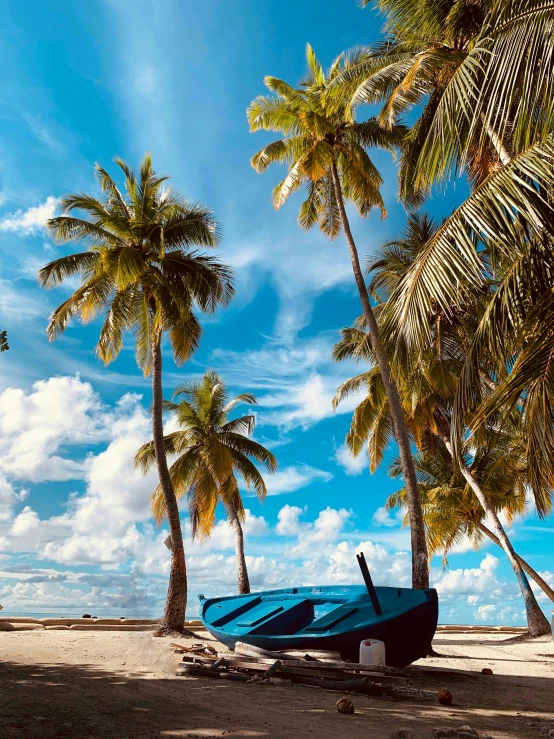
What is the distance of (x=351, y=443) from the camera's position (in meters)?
20.1

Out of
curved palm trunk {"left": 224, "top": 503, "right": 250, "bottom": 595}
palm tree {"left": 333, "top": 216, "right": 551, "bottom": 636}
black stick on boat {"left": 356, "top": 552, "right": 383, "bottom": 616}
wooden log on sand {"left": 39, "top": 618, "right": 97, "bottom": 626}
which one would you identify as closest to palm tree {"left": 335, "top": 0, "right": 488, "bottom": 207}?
palm tree {"left": 333, "top": 216, "right": 551, "bottom": 636}

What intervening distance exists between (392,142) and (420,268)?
35.7 ft

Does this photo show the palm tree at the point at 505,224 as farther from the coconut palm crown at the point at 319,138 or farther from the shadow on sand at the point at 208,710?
the coconut palm crown at the point at 319,138

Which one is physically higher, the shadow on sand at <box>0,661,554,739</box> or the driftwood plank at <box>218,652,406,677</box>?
the driftwood plank at <box>218,652,406,677</box>

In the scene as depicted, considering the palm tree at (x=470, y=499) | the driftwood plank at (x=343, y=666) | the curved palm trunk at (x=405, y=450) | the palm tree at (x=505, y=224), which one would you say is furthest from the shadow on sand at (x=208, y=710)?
the palm tree at (x=470, y=499)

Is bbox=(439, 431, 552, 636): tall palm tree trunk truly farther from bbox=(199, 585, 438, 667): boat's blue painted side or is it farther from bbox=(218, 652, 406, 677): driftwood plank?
bbox=(218, 652, 406, 677): driftwood plank

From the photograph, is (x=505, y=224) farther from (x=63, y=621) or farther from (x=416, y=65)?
(x=63, y=621)

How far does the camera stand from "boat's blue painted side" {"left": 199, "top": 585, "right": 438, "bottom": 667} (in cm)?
875

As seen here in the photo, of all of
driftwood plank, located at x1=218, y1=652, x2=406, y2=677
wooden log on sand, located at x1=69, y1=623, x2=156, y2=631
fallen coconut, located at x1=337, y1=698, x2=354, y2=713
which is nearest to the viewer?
fallen coconut, located at x1=337, y1=698, x2=354, y2=713

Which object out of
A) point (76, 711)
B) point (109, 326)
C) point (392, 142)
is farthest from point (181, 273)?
point (76, 711)

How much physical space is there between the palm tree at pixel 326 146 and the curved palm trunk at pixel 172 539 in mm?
5724

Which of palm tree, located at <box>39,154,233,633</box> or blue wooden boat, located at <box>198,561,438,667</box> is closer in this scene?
blue wooden boat, located at <box>198,561,438,667</box>

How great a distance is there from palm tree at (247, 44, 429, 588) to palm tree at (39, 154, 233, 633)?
2821 mm

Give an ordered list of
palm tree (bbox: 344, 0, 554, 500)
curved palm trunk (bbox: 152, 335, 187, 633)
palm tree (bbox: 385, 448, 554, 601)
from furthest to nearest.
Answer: palm tree (bbox: 385, 448, 554, 601) → curved palm trunk (bbox: 152, 335, 187, 633) → palm tree (bbox: 344, 0, 554, 500)
